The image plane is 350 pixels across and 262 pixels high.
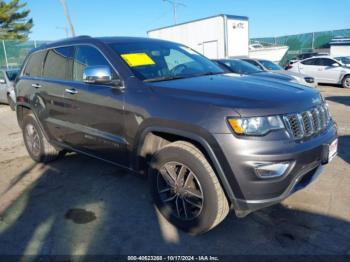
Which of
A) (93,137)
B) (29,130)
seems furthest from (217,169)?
(29,130)

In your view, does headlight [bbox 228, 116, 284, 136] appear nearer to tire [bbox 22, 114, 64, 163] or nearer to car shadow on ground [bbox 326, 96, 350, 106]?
tire [bbox 22, 114, 64, 163]

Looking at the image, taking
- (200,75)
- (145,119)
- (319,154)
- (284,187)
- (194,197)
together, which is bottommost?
(194,197)

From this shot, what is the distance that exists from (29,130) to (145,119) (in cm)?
304

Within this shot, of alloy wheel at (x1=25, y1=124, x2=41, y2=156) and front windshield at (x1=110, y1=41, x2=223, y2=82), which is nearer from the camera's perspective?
front windshield at (x1=110, y1=41, x2=223, y2=82)

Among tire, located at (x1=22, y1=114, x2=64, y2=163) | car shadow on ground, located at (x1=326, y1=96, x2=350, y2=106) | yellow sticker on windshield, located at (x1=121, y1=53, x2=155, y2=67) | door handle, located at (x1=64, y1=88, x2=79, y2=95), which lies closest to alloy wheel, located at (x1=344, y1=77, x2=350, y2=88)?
car shadow on ground, located at (x1=326, y1=96, x2=350, y2=106)

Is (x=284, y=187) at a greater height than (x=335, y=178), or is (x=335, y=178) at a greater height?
(x=284, y=187)

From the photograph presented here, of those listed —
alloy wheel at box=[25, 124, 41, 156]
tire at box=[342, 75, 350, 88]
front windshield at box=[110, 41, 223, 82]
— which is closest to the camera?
front windshield at box=[110, 41, 223, 82]

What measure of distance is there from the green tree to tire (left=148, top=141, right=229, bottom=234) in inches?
1517

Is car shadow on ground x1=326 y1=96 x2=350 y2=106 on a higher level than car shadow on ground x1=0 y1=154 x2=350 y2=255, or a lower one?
lower

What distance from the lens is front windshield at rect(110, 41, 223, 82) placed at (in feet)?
11.4

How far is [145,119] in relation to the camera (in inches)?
122

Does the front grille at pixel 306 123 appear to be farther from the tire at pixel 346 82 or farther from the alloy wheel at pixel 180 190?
the tire at pixel 346 82

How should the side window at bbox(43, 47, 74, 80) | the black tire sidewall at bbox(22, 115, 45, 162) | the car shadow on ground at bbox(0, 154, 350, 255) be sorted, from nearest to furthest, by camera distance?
the car shadow on ground at bbox(0, 154, 350, 255) → the side window at bbox(43, 47, 74, 80) → the black tire sidewall at bbox(22, 115, 45, 162)

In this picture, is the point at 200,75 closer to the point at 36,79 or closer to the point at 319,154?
the point at 319,154
